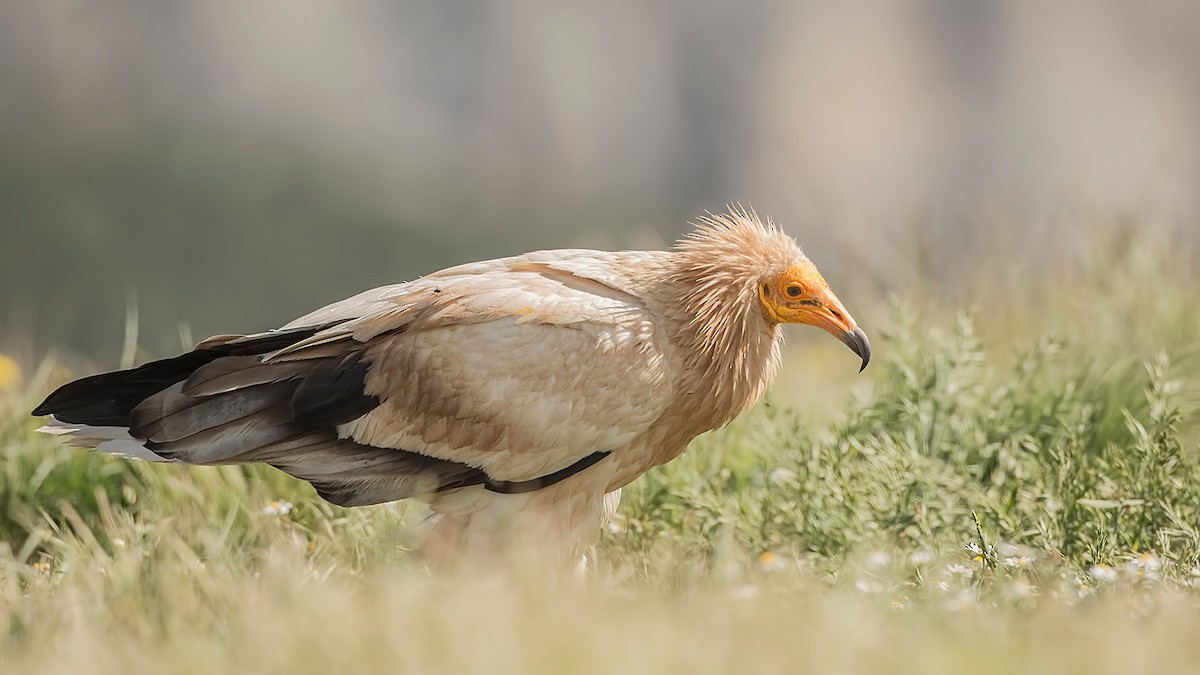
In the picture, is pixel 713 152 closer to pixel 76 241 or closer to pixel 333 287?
pixel 333 287

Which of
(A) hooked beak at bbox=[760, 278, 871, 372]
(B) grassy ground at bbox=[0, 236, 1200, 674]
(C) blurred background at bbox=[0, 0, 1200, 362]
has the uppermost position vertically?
(C) blurred background at bbox=[0, 0, 1200, 362]

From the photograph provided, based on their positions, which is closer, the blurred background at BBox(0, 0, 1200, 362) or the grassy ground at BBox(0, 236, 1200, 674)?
the grassy ground at BBox(0, 236, 1200, 674)

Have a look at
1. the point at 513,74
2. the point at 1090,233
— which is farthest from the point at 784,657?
the point at 513,74

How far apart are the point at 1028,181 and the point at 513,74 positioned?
23.7 feet

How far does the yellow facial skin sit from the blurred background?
7998mm

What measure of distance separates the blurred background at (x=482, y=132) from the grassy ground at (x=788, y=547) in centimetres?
691

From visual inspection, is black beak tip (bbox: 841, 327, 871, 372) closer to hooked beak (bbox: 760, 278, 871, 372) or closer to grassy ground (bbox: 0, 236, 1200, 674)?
hooked beak (bbox: 760, 278, 871, 372)

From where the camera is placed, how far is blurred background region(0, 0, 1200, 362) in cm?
1340

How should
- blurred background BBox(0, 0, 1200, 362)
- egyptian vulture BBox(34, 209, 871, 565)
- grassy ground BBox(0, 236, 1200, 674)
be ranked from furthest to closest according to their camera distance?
blurred background BBox(0, 0, 1200, 362) < egyptian vulture BBox(34, 209, 871, 565) < grassy ground BBox(0, 236, 1200, 674)

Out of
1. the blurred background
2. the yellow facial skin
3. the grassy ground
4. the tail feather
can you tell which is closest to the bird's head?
the yellow facial skin

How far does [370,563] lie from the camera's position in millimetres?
3436

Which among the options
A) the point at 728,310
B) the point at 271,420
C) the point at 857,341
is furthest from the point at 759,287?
the point at 271,420

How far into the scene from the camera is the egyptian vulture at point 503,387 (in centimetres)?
366

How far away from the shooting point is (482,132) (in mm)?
16391
